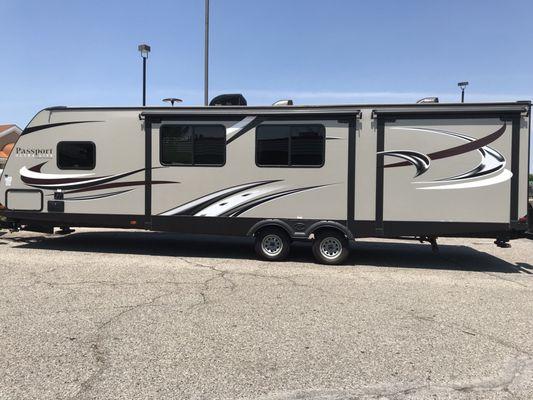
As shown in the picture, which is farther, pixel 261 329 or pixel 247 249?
pixel 247 249

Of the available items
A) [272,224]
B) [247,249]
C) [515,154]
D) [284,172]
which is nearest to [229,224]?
[272,224]

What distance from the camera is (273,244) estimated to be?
8.59m

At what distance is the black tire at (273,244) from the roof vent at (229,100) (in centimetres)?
251

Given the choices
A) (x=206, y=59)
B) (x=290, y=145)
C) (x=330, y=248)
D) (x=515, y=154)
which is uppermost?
(x=206, y=59)

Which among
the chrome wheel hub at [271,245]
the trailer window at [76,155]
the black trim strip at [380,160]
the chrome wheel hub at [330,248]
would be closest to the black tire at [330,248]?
the chrome wheel hub at [330,248]

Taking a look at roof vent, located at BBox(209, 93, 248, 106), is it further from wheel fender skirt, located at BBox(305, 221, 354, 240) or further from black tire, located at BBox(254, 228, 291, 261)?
wheel fender skirt, located at BBox(305, 221, 354, 240)

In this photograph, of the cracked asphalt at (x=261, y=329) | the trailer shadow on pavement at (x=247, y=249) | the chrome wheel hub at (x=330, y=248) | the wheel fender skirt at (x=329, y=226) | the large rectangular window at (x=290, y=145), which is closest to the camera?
the cracked asphalt at (x=261, y=329)

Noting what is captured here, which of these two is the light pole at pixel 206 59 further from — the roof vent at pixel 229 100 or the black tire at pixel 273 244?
the black tire at pixel 273 244

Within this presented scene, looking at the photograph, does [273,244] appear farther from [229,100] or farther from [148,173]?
[229,100]

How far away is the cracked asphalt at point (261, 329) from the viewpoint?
3537 mm

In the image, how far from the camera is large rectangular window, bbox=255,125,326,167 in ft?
26.9

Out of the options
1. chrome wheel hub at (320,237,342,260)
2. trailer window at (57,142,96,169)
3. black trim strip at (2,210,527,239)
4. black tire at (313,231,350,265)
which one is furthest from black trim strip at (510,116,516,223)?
trailer window at (57,142,96,169)

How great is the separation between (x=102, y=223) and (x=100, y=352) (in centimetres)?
534

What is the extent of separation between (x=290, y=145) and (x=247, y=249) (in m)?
2.78
